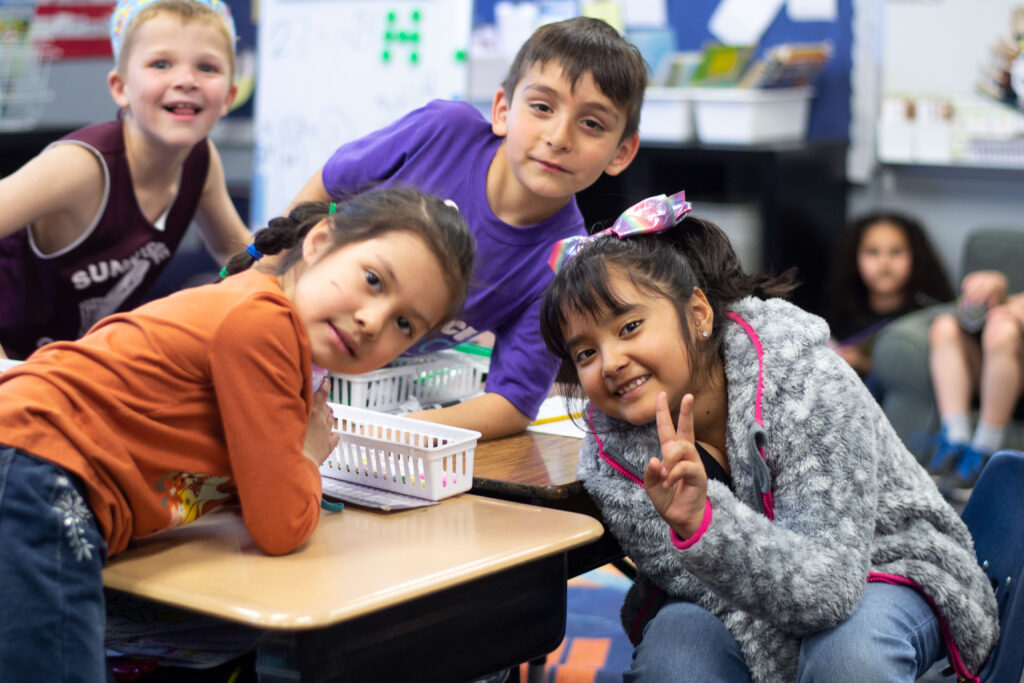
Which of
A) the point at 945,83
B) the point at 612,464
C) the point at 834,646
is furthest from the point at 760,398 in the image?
the point at 945,83

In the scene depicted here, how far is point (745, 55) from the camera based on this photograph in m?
4.57

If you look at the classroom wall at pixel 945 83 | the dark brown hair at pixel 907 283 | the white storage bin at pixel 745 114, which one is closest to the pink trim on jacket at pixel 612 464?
the dark brown hair at pixel 907 283

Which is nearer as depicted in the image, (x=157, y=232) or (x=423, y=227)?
(x=423, y=227)

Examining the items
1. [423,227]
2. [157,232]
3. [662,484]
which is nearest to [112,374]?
[423,227]

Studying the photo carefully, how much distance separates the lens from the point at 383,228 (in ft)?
4.82

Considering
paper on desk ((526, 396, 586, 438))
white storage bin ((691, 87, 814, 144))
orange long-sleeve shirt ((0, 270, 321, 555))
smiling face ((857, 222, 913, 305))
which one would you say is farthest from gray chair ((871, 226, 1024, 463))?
orange long-sleeve shirt ((0, 270, 321, 555))

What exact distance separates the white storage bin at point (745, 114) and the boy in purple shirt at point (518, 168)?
8.16 feet

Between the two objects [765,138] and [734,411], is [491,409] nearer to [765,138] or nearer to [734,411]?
[734,411]

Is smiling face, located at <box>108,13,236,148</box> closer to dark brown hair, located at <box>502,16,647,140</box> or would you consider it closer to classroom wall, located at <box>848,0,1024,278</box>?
dark brown hair, located at <box>502,16,647,140</box>

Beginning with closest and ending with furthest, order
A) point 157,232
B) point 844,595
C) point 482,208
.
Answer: point 844,595
point 482,208
point 157,232

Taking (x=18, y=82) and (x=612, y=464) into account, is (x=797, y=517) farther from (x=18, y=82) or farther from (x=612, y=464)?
(x=18, y=82)

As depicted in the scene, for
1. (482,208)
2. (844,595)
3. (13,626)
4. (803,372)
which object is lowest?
(844,595)

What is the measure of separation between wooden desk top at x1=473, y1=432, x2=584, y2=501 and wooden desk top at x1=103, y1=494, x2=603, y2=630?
0.19ft

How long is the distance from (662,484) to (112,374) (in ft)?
2.18
